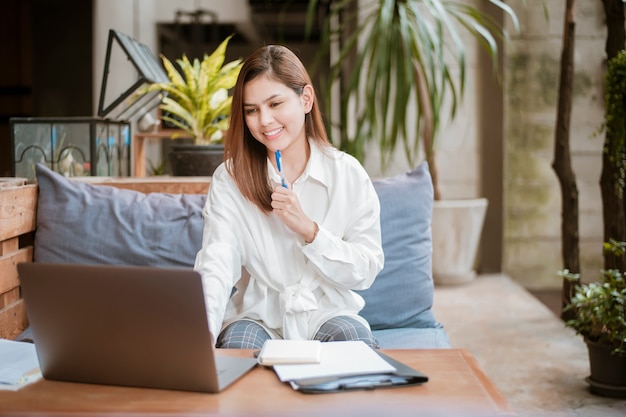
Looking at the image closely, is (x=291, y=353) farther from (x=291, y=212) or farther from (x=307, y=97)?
(x=307, y=97)

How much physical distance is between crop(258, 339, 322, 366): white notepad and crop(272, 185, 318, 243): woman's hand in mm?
394

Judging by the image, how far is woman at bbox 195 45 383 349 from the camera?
1.58 meters

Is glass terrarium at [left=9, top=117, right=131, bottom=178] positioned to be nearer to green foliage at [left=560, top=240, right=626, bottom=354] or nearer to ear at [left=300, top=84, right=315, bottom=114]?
ear at [left=300, top=84, right=315, bottom=114]

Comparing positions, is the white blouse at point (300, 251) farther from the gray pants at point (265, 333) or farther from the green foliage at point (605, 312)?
the green foliage at point (605, 312)

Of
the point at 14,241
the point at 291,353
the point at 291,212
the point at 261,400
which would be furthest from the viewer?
the point at 14,241

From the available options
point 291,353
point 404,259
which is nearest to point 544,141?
point 404,259

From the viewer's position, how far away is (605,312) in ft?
8.00

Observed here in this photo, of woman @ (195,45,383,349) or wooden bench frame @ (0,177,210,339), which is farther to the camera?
wooden bench frame @ (0,177,210,339)

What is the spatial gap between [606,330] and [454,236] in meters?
1.82

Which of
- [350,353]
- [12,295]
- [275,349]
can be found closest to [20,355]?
[275,349]

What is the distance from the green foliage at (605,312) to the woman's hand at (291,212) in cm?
127

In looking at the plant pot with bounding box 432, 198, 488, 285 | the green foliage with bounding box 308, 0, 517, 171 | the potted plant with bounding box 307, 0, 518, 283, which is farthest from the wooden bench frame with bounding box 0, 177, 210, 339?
the plant pot with bounding box 432, 198, 488, 285

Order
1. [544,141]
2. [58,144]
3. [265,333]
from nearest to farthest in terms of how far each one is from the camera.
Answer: [265,333]
[58,144]
[544,141]

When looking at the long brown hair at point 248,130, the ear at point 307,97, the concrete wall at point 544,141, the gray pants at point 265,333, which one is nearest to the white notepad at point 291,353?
the gray pants at point 265,333
